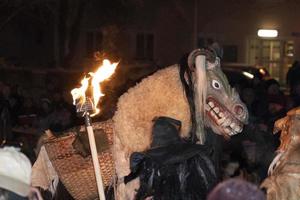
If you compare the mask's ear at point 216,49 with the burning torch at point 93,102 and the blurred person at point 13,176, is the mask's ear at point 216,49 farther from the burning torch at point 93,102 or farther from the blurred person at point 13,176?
the blurred person at point 13,176

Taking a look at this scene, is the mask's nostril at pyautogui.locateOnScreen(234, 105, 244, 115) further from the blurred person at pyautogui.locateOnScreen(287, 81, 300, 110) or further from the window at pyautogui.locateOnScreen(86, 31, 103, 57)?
the window at pyautogui.locateOnScreen(86, 31, 103, 57)

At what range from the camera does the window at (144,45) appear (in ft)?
106

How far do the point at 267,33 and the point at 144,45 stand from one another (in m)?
5.26

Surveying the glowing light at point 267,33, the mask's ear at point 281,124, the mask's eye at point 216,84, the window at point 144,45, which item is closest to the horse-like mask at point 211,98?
the mask's eye at point 216,84

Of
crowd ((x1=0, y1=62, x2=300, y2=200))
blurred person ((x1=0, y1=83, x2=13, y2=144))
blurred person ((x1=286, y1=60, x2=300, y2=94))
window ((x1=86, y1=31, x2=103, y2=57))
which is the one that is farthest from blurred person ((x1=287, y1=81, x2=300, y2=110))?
window ((x1=86, y1=31, x2=103, y2=57))

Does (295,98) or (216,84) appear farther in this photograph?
(295,98)

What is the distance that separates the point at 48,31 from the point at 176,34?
225 inches

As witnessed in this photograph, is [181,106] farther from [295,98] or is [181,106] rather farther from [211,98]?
[295,98]

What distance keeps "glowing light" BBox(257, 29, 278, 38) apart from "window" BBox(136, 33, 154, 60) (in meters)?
4.63

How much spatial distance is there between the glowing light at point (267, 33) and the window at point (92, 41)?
6745 mm

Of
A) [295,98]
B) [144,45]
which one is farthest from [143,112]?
[144,45]

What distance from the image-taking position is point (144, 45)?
3219cm

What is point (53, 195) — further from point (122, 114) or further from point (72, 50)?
point (72, 50)

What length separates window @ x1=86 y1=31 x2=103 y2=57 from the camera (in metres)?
32.2
